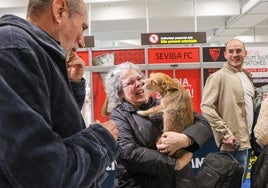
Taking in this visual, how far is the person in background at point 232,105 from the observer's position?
11.6ft

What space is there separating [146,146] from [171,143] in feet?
0.49

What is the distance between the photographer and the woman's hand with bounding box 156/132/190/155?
5.94 feet

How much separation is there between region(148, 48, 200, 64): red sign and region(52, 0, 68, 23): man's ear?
18.5 ft

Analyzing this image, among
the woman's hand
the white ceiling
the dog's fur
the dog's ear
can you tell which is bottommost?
the woman's hand

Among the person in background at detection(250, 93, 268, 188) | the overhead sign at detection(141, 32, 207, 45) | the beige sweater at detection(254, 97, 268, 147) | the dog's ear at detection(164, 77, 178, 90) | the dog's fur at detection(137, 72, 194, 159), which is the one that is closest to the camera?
the dog's fur at detection(137, 72, 194, 159)

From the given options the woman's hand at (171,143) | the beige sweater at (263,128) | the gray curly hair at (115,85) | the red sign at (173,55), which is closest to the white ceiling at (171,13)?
the red sign at (173,55)

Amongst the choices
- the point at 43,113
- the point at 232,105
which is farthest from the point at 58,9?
the point at 232,105

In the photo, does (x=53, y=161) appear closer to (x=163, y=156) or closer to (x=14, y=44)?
(x=14, y=44)


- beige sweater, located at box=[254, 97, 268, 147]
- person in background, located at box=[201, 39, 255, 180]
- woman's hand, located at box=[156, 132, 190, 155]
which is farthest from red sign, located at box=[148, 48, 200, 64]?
woman's hand, located at box=[156, 132, 190, 155]

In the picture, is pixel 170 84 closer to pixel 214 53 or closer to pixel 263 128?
pixel 263 128

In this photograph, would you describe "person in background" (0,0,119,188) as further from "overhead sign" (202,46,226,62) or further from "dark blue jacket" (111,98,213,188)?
"overhead sign" (202,46,226,62)

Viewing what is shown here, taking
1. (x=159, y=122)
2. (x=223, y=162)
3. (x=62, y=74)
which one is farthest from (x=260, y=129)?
(x=62, y=74)

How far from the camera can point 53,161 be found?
0.80m

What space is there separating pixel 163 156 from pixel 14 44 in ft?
3.79
